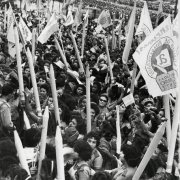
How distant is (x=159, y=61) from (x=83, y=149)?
3.97ft

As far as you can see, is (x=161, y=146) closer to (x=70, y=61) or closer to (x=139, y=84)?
(x=139, y=84)

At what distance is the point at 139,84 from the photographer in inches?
370

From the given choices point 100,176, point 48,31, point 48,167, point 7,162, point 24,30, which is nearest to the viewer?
point 48,167

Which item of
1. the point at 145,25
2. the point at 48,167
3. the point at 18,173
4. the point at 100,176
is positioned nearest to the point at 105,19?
the point at 145,25

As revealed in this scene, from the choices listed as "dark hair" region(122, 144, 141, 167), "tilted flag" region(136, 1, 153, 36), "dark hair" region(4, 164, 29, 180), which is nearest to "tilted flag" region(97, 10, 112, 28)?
"tilted flag" region(136, 1, 153, 36)

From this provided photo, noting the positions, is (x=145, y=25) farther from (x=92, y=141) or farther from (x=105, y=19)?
(x=105, y=19)

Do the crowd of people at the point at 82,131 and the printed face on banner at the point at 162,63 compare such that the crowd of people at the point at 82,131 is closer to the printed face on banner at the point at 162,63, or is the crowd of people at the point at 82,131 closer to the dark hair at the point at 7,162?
the dark hair at the point at 7,162

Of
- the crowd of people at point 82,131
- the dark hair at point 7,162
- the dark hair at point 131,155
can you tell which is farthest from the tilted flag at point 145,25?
the dark hair at point 7,162

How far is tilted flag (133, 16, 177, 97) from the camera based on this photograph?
467 centimetres

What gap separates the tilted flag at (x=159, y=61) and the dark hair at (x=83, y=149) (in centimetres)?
88

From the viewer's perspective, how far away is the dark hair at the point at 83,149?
15.3 feet

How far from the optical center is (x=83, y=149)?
4.73 metres

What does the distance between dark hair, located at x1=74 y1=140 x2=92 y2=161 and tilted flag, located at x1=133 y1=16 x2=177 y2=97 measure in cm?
88

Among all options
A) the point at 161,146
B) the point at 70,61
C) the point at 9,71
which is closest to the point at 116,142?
the point at 161,146
